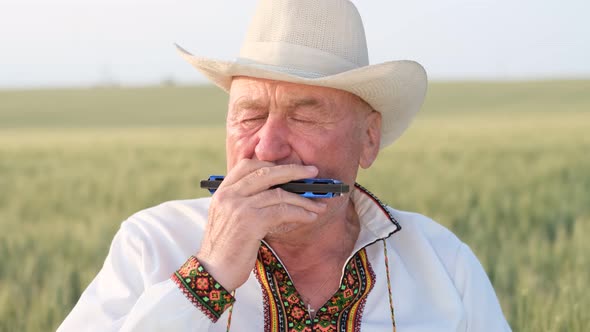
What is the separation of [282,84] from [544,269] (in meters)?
3.37

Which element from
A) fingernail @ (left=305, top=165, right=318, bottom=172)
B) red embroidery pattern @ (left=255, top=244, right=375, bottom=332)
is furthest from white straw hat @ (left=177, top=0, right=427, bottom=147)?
red embroidery pattern @ (left=255, top=244, right=375, bottom=332)

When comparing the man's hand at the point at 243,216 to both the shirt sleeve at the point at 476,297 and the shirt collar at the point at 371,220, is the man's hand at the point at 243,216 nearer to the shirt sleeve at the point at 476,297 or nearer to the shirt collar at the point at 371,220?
the shirt collar at the point at 371,220

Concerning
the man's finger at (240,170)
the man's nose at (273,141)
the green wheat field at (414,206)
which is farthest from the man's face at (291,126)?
the green wheat field at (414,206)

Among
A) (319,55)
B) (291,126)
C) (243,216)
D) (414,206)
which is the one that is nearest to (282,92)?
(291,126)

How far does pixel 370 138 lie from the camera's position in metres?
2.77

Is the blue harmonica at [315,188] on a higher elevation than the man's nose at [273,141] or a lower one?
lower

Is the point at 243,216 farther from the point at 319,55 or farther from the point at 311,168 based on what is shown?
the point at 319,55

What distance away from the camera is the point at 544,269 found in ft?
17.4

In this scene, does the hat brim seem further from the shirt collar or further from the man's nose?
the shirt collar

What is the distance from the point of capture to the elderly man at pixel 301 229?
215 centimetres

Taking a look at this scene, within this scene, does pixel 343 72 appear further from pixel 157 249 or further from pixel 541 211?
pixel 541 211

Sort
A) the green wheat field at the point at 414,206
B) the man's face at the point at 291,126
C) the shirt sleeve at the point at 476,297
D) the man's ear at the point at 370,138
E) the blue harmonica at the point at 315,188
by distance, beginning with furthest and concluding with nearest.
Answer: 1. the green wheat field at the point at 414,206
2. the man's ear at the point at 370,138
3. the shirt sleeve at the point at 476,297
4. the man's face at the point at 291,126
5. the blue harmonica at the point at 315,188

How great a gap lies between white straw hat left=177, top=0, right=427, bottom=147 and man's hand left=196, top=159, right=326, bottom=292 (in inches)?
14.9

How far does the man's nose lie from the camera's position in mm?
2303
